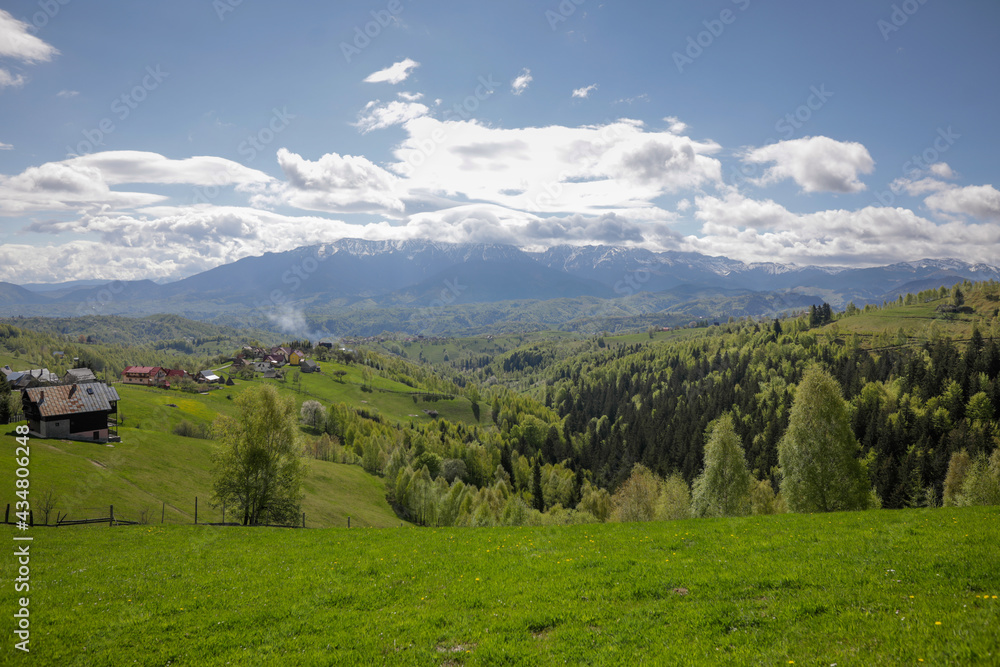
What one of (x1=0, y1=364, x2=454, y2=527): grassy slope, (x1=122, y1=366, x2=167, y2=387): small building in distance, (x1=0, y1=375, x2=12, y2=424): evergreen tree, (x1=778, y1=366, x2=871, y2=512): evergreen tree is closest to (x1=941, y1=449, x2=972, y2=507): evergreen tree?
(x1=778, y1=366, x2=871, y2=512): evergreen tree

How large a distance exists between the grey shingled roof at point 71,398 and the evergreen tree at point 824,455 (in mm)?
98746

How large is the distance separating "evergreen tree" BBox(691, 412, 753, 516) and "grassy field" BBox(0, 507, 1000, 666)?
29.4 metres

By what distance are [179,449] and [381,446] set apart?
57.2m

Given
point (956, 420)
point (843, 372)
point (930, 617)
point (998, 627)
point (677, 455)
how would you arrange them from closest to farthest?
point (998, 627), point (930, 617), point (956, 420), point (677, 455), point (843, 372)

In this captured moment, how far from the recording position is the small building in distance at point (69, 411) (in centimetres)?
6625

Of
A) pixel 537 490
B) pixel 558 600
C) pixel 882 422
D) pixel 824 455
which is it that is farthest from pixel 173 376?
pixel 882 422

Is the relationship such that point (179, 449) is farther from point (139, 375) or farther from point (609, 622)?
point (139, 375)

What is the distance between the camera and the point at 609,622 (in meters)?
14.2

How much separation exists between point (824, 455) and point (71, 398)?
339 ft

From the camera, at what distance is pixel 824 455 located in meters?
46.3

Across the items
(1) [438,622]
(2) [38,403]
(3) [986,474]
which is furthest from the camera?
(2) [38,403]

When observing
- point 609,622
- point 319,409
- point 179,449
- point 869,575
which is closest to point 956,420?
point 869,575

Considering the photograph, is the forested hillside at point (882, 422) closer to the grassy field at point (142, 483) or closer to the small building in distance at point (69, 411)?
the grassy field at point (142, 483)

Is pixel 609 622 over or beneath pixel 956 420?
over
